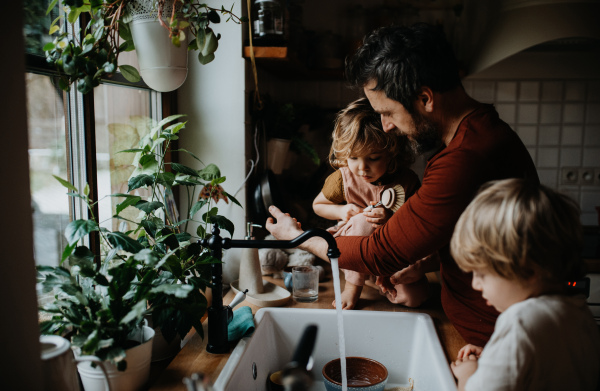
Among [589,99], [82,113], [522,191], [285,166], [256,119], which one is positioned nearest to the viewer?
[522,191]

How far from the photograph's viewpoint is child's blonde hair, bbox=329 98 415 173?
4.88ft

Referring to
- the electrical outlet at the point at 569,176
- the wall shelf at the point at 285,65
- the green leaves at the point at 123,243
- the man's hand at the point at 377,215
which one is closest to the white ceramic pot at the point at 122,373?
the green leaves at the point at 123,243

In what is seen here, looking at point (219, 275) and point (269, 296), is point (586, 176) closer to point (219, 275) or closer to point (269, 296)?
point (269, 296)

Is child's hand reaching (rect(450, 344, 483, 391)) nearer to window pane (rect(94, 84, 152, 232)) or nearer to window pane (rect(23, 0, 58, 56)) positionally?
window pane (rect(94, 84, 152, 232))

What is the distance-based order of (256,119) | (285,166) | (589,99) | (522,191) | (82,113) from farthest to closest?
(589,99), (285,166), (256,119), (82,113), (522,191)

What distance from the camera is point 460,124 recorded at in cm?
111

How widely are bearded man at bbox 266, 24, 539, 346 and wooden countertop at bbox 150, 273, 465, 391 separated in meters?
0.08

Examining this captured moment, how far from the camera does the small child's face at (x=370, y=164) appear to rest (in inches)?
60.3

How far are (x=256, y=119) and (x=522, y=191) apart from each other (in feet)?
4.09

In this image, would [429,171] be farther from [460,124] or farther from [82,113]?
[82,113]

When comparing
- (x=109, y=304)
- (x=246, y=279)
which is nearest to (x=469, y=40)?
(x=246, y=279)

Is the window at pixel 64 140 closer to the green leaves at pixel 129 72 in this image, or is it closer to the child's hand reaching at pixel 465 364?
the green leaves at pixel 129 72

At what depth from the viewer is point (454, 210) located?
1.02 metres

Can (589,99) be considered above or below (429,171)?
above
